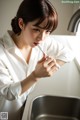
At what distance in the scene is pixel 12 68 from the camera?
2.98ft

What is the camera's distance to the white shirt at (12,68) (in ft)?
2.51

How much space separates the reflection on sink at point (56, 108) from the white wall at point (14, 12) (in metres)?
0.68

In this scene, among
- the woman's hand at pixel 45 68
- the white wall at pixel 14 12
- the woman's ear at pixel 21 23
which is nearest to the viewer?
the woman's hand at pixel 45 68

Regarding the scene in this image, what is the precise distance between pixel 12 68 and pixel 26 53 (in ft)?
0.38

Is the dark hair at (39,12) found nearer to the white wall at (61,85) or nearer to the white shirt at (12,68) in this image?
the white shirt at (12,68)

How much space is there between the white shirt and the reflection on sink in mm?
86

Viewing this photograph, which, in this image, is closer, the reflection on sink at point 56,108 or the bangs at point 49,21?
the bangs at point 49,21

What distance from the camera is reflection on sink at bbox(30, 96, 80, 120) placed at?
97 cm

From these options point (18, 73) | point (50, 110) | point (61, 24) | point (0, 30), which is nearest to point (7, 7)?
point (0, 30)

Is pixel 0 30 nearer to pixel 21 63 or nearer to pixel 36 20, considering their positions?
pixel 21 63

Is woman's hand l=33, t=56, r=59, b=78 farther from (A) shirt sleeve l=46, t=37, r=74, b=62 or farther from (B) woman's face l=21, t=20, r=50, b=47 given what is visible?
(A) shirt sleeve l=46, t=37, r=74, b=62

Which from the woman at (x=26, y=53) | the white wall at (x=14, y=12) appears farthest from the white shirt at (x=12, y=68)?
the white wall at (x=14, y=12)

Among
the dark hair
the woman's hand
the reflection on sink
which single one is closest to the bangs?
the dark hair

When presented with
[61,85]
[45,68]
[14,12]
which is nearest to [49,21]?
[45,68]
